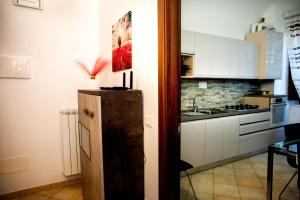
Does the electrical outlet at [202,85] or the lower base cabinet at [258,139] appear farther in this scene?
the electrical outlet at [202,85]

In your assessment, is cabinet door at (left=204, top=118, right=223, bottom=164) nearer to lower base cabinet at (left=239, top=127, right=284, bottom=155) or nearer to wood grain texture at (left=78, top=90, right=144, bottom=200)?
lower base cabinet at (left=239, top=127, right=284, bottom=155)

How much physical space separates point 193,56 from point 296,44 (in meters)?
2.50

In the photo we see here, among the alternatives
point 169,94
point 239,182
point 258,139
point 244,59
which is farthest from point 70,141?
point 244,59

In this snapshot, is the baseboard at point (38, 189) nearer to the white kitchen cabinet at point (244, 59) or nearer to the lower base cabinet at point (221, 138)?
the lower base cabinet at point (221, 138)

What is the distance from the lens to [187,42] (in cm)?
278

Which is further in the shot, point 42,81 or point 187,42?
point 187,42

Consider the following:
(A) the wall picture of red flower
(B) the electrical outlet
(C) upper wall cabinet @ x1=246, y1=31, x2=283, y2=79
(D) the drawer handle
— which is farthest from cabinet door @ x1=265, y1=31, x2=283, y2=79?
(D) the drawer handle

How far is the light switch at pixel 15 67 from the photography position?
2.03 metres

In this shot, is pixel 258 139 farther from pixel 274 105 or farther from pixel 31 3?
pixel 31 3

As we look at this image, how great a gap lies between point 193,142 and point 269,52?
2453 millimetres

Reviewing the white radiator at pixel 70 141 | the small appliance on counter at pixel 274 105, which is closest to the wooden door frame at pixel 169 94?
the white radiator at pixel 70 141

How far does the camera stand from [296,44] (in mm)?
3842

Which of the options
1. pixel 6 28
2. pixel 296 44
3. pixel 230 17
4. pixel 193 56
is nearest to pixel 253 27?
pixel 230 17

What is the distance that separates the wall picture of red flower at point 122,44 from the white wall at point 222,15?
55.2 inches
